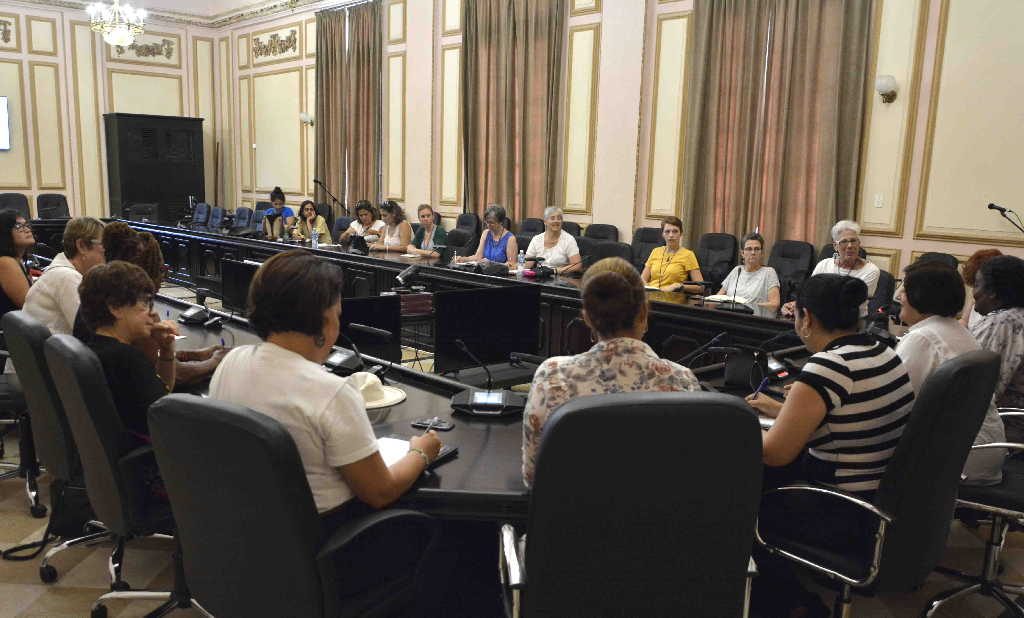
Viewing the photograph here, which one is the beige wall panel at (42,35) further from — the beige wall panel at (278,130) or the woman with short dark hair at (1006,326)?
the woman with short dark hair at (1006,326)

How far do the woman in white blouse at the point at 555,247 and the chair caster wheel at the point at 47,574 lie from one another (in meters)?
3.83

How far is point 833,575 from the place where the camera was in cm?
182

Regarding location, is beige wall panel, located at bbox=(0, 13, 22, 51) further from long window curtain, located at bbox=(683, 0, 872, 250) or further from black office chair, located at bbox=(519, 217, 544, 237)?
long window curtain, located at bbox=(683, 0, 872, 250)

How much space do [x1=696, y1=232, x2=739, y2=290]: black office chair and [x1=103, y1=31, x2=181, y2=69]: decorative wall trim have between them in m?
9.14

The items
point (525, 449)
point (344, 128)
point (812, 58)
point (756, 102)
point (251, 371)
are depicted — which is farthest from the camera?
point (344, 128)

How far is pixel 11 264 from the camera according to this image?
345 cm

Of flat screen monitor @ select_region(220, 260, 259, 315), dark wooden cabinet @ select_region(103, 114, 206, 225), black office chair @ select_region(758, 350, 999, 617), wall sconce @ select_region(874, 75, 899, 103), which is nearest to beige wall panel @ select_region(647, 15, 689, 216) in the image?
wall sconce @ select_region(874, 75, 899, 103)

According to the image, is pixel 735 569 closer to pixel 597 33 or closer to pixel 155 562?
pixel 155 562

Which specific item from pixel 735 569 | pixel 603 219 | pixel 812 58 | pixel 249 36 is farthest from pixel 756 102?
pixel 249 36

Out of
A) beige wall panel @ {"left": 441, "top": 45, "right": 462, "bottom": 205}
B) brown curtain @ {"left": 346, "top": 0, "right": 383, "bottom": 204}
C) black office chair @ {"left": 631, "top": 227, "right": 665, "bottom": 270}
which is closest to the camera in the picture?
black office chair @ {"left": 631, "top": 227, "right": 665, "bottom": 270}

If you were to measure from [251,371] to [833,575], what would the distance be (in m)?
1.43

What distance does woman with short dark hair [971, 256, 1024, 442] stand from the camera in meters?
2.57

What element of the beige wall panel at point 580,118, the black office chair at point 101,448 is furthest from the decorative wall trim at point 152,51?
the black office chair at point 101,448

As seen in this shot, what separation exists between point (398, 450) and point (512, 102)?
644 cm
